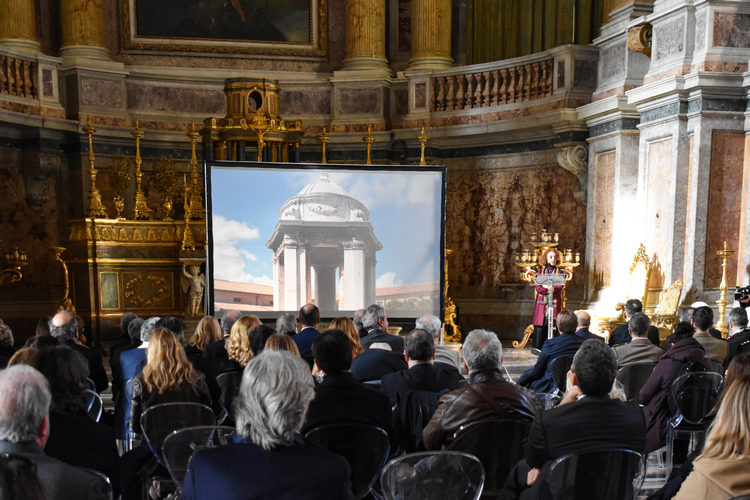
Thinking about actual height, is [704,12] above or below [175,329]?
above

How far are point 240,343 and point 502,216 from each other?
7396 mm

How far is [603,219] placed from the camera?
9.84m

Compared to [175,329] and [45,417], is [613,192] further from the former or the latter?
→ [45,417]

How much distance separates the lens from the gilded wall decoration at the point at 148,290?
923 cm

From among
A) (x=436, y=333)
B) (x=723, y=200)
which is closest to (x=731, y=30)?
(x=723, y=200)

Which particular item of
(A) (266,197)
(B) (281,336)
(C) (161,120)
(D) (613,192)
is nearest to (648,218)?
(D) (613,192)

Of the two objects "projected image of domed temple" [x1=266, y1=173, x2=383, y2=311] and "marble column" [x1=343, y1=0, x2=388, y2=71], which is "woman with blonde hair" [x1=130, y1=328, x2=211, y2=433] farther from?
"marble column" [x1=343, y1=0, x2=388, y2=71]

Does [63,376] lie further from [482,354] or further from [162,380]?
[482,354]

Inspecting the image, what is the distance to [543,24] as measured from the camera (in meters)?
11.9

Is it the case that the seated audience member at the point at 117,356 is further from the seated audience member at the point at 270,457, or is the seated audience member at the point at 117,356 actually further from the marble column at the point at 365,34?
the marble column at the point at 365,34

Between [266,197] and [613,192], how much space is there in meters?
4.61

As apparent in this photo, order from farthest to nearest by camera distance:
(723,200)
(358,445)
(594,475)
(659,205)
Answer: (659,205), (723,200), (358,445), (594,475)

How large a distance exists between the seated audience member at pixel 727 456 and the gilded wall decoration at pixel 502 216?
8624 mm

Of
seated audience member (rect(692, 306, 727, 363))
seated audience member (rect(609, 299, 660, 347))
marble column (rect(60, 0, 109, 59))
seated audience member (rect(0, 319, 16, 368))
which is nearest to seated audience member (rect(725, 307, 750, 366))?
seated audience member (rect(692, 306, 727, 363))
